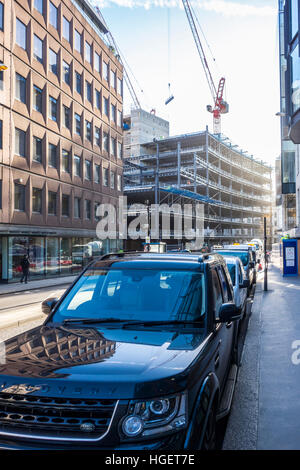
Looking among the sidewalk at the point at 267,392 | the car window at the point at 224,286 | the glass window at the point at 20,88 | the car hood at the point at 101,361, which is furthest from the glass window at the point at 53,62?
the car hood at the point at 101,361

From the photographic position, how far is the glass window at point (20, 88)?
82.8 feet

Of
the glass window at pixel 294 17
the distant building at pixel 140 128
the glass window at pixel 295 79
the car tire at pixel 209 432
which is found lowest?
the car tire at pixel 209 432

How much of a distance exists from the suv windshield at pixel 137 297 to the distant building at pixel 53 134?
21.0m

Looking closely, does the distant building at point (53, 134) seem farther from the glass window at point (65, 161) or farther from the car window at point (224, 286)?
the car window at point (224, 286)

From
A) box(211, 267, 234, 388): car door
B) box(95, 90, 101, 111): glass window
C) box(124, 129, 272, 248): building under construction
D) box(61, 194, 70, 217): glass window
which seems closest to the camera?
box(211, 267, 234, 388): car door

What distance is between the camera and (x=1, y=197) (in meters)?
23.5

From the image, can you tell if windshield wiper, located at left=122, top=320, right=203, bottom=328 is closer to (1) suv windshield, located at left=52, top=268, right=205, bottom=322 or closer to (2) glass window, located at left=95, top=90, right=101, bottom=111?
(1) suv windshield, located at left=52, top=268, right=205, bottom=322

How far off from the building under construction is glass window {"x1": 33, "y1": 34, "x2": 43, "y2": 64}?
75.5ft

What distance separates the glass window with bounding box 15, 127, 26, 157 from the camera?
82.9 feet

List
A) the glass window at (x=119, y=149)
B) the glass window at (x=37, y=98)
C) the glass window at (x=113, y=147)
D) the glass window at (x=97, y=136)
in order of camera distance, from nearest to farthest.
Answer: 1. the glass window at (x=37, y=98)
2. the glass window at (x=97, y=136)
3. the glass window at (x=113, y=147)
4. the glass window at (x=119, y=149)

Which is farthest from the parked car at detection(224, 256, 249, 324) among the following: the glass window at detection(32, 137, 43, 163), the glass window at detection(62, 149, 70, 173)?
the glass window at detection(62, 149, 70, 173)

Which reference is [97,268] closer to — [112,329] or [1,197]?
[112,329]

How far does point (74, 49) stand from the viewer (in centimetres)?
3350
